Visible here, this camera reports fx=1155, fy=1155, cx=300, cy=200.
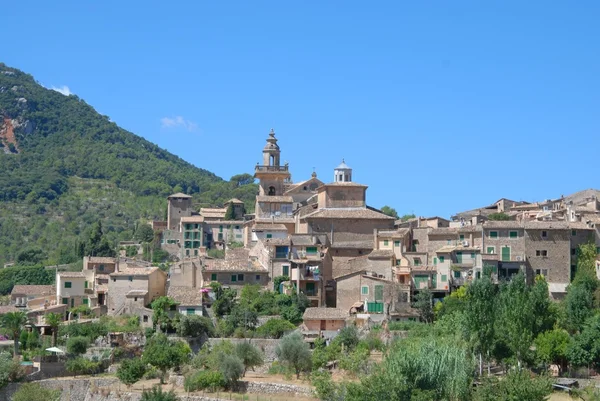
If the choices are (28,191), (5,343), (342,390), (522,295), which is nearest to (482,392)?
(342,390)

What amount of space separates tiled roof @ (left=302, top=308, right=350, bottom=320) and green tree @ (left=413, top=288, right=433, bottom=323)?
3779 mm

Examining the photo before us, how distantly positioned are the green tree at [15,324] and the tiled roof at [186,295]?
25.8 feet

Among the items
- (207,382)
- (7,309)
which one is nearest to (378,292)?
(207,382)

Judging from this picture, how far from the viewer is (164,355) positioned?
54.2 metres

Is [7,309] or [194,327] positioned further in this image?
[7,309]

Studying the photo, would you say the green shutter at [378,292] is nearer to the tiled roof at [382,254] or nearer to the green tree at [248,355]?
the tiled roof at [382,254]

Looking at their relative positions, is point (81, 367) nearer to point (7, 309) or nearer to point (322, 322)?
point (322, 322)

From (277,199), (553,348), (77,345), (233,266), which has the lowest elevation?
(77,345)

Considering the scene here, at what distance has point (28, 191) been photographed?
450 feet

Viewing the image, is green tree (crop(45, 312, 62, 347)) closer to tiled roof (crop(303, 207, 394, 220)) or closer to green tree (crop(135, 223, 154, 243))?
tiled roof (crop(303, 207, 394, 220))

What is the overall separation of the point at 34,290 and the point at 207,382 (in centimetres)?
2550

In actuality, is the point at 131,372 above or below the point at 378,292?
below

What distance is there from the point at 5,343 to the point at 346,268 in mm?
18893

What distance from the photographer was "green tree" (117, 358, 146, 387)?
5300 centimetres
